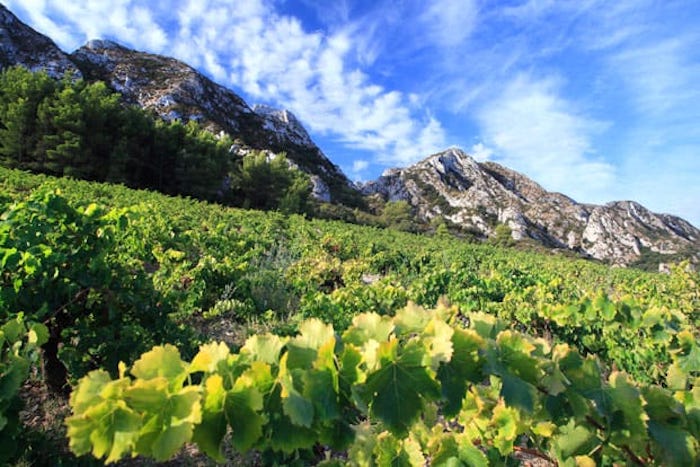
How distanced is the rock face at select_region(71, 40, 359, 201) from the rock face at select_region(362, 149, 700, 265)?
41.0 m

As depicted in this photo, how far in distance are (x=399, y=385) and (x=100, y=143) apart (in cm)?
3130

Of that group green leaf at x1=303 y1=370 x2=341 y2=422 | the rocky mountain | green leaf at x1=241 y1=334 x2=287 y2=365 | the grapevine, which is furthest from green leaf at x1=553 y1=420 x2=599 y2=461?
the rocky mountain

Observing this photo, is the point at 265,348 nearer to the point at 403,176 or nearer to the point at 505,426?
the point at 505,426

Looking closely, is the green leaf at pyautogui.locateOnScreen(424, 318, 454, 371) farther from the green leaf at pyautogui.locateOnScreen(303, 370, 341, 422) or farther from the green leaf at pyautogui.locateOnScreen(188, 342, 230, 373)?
the green leaf at pyautogui.locateOnScreen(188, 342, 230, 373)

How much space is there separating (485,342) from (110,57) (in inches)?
3214

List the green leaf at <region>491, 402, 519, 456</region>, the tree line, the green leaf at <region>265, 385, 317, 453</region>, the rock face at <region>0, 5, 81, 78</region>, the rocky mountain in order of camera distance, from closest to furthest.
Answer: the green leaf at <region>265, 385, 317, 453</region> → the green leaf at <region>491, 402, 519, 456</region> → the tree line → the rock face at <region>0, 5, 81, 78</region> → the rocky mountain

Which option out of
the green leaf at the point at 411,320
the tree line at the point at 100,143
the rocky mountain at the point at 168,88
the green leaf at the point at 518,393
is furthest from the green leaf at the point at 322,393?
the rocky mountain at the point at 168,88

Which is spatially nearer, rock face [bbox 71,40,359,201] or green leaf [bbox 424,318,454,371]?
green leaf [bbox 424,318,454,371]

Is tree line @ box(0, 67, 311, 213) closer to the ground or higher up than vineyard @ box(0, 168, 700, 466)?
higher up

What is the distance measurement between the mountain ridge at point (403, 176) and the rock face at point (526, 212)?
1.03ft

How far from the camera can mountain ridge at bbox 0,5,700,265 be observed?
187ft

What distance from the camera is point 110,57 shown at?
64438 mm

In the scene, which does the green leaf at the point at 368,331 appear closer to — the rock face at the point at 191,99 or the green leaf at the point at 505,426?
the green leaf at the point at 505,426

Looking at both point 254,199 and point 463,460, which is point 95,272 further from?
point 254,199
